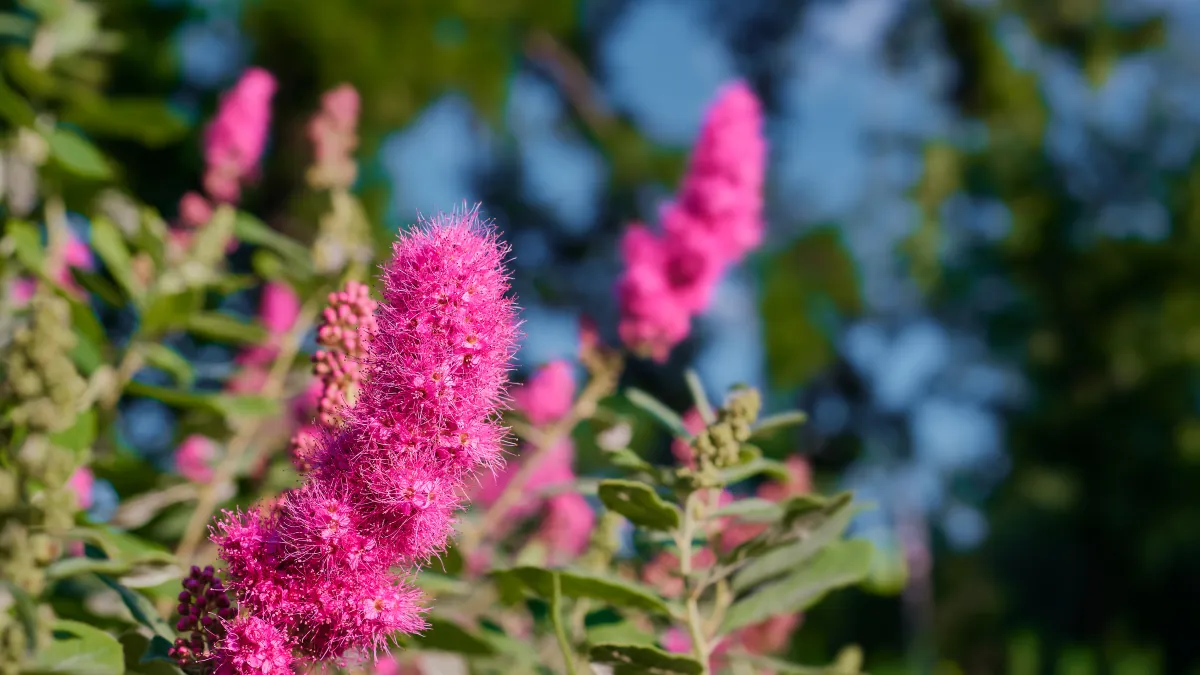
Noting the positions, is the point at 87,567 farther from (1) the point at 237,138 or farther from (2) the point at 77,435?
(1) the point at 237,138

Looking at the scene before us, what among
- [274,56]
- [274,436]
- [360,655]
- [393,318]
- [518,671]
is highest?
[274,56]

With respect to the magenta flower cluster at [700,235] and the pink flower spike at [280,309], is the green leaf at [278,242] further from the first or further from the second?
the magenta flower cluster at [700,235]

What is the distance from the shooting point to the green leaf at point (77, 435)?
1411 millimetres

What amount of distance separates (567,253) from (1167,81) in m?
16.5

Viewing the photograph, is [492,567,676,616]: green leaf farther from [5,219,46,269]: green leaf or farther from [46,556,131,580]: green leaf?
[5,219,46,269]: green leaf

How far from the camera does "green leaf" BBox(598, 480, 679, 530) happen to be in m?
1.12

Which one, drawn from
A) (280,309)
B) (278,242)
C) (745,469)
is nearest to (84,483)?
(278,242)

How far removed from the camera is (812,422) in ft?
53.2

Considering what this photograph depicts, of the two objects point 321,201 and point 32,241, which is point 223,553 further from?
point 321,201

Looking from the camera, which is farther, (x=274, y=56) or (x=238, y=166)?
(x=274, y=56)

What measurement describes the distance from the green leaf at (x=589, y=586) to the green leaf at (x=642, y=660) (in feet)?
0.21

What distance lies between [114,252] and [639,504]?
1.29 metres

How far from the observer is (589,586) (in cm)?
117

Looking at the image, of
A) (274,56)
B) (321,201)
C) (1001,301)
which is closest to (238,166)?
(321,201)
